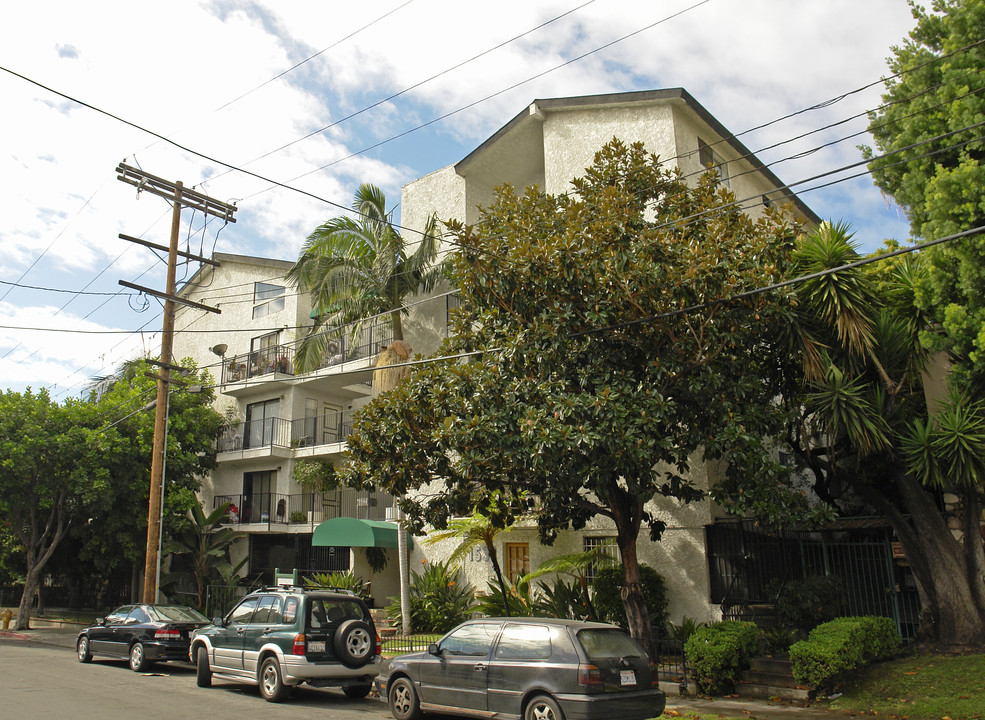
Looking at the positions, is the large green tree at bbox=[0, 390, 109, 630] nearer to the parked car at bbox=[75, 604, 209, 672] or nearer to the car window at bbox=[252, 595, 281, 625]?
the parked car at bbox=[75, 604, 209, 672]

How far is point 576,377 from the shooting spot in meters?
13.1

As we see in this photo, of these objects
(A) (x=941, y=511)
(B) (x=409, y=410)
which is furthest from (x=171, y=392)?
(A) (x=941, y=511)

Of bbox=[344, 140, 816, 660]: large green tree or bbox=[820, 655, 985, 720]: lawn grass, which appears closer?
bbox=[820, 655, 985, 720]: lawn grass

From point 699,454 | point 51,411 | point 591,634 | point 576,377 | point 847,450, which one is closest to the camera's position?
point 591,634

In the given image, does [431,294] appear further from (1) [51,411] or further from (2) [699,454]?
(1) [51,411]

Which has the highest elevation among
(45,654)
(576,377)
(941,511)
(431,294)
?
(431,294)

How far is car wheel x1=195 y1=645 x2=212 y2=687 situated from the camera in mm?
13188

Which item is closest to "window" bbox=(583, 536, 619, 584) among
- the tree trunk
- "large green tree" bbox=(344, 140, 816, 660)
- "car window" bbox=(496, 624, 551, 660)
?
"large green tree" bbox=(344, 140, 816, 660)

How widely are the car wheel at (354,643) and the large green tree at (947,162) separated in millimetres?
10613

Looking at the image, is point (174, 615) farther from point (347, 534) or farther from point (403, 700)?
point (403, 700)

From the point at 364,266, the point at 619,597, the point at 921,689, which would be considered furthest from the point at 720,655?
the point at 364,266

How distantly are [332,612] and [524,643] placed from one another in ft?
13.4

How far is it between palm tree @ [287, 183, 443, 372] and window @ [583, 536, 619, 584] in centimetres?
863

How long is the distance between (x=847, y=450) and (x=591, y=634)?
887cm
